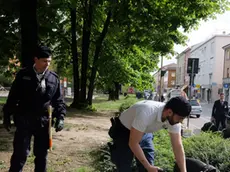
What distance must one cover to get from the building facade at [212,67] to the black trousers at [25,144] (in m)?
58.4

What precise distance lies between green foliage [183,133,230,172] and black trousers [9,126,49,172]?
6.84 feet

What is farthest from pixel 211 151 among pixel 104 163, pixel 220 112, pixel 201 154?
pixel 220 112

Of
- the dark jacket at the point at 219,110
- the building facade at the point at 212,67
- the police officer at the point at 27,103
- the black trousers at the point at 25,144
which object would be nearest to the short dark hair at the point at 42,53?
the police officer at the point at 27,103

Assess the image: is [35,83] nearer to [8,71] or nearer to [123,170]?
[123,170]

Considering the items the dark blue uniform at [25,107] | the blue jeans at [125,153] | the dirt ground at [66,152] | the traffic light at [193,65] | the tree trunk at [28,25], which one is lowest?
the dirt ground at [66,152]

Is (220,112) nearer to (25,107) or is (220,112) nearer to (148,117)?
(25,107)

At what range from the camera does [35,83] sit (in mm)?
4082

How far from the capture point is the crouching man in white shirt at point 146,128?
301 cm

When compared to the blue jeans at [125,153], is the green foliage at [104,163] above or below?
below

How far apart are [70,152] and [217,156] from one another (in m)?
3.41

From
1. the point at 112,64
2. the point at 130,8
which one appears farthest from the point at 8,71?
the point at 130,8

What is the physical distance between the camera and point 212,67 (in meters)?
66.4

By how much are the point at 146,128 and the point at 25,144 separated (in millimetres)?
1678

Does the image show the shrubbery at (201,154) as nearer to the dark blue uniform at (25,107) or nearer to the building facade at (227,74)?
the dark blue uniform at (25,107)
